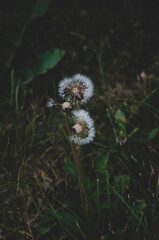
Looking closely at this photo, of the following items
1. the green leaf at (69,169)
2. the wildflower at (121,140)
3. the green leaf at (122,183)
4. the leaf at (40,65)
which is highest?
the leaf at (40,65)

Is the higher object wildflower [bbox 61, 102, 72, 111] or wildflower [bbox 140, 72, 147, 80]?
wildflower [bbox 140, 72, 147, 80]

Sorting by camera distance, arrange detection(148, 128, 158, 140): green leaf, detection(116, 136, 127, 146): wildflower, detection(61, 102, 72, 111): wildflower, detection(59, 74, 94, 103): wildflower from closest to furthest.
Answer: detection(61, 102, 72, 111): wildflower → detection(59, 74, 94, 103): wildflower → detection(116, 136, 127, 146): wildflower → detection(148, 128, 158, 140): green leaf

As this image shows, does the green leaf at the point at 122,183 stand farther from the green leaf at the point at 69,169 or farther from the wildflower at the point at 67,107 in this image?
the wildflower at the point at 67,107

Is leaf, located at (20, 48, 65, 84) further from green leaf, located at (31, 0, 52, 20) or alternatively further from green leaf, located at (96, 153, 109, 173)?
green leaf, located at (96, 153, 109, 173)

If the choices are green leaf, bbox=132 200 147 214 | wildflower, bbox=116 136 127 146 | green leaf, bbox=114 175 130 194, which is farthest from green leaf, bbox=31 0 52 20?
green leaf, bbox=132 200 147 214

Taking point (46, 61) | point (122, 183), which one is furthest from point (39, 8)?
point (122, 183)

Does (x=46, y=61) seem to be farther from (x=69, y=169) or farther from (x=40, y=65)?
(x=69, y=169)

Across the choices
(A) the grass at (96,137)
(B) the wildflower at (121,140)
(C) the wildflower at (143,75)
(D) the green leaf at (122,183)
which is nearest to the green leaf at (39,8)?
(A) the grass at (96,137)
